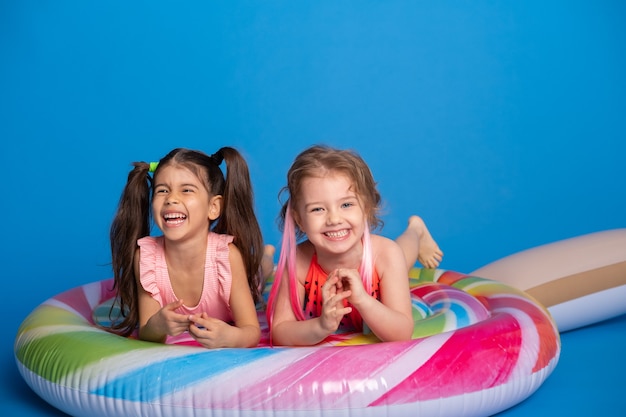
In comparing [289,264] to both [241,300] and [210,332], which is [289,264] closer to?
[241,300]

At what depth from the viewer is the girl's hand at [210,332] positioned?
11.0ft

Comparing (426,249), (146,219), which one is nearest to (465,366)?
(146,219)

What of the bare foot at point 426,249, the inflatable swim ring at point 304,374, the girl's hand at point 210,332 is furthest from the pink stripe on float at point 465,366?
the bare foot at point 426,249

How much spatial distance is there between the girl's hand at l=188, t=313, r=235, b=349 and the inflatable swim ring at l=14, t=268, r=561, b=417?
0.39ft

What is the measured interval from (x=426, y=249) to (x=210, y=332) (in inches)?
75.0

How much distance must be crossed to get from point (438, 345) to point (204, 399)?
0.86m

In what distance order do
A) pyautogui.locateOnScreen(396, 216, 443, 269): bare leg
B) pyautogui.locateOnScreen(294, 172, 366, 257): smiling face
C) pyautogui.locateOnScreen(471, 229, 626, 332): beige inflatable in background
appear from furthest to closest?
pyautogui.locateOnScreen(396, 216, 443, 269): bare leg < pyautogui.locateOnScreen(471, 229, 626, 332): beige inflatable in background < pyautogui.locateOnScreen(294, 172, 366, 257): smiling face

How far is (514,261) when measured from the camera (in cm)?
475

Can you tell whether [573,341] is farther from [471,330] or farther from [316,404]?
[316,404]

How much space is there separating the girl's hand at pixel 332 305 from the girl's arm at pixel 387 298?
5 cm

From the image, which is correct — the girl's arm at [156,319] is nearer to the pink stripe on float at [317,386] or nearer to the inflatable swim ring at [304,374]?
the inflatable swim ring at [304,374]

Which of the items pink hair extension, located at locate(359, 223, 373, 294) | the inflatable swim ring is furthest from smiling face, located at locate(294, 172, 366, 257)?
the inflatable swim ring

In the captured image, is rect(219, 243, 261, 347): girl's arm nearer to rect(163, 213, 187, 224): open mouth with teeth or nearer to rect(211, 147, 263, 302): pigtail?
rect(211, 147, 263, 302): pigtail

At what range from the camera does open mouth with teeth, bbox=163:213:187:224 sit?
12.0ft
